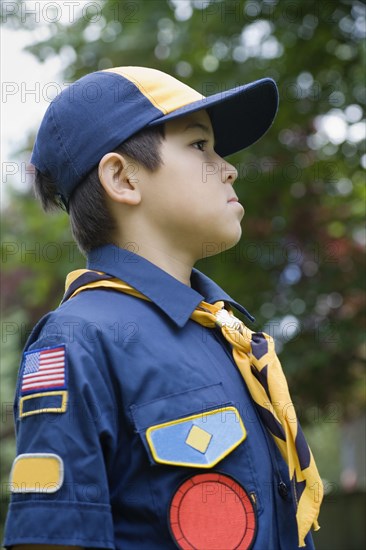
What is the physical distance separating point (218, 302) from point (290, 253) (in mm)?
4228

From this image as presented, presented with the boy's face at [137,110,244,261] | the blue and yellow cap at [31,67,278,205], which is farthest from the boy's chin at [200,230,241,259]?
the blue and yellow cap at [31,67,278,205]

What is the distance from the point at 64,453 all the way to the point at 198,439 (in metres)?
0.26

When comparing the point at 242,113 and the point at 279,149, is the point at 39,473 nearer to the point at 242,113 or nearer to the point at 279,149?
the point at 242,113

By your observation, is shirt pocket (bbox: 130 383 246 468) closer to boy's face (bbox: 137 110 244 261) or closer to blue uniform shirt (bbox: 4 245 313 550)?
blue uniform shirt (bbox: 4 245 313 550)

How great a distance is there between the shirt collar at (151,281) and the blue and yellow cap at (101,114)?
0.20 meters

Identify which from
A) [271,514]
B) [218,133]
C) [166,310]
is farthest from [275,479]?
[218,133]

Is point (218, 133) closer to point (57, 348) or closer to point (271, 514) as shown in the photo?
point (57, 348)

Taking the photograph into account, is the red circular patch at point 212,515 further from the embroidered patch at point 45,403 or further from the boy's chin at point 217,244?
the boy's chin at point 217,244

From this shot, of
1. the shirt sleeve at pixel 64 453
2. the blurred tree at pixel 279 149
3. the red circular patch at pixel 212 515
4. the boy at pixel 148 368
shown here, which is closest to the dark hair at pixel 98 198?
the boy at pixel 148 368

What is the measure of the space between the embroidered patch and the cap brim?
0.74 meters

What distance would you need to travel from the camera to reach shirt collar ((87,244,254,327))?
1653 millimetres

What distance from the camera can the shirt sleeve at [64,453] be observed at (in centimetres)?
137

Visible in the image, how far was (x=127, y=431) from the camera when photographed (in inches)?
59.0

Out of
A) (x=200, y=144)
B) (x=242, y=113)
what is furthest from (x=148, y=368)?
(x=242, y=113)
